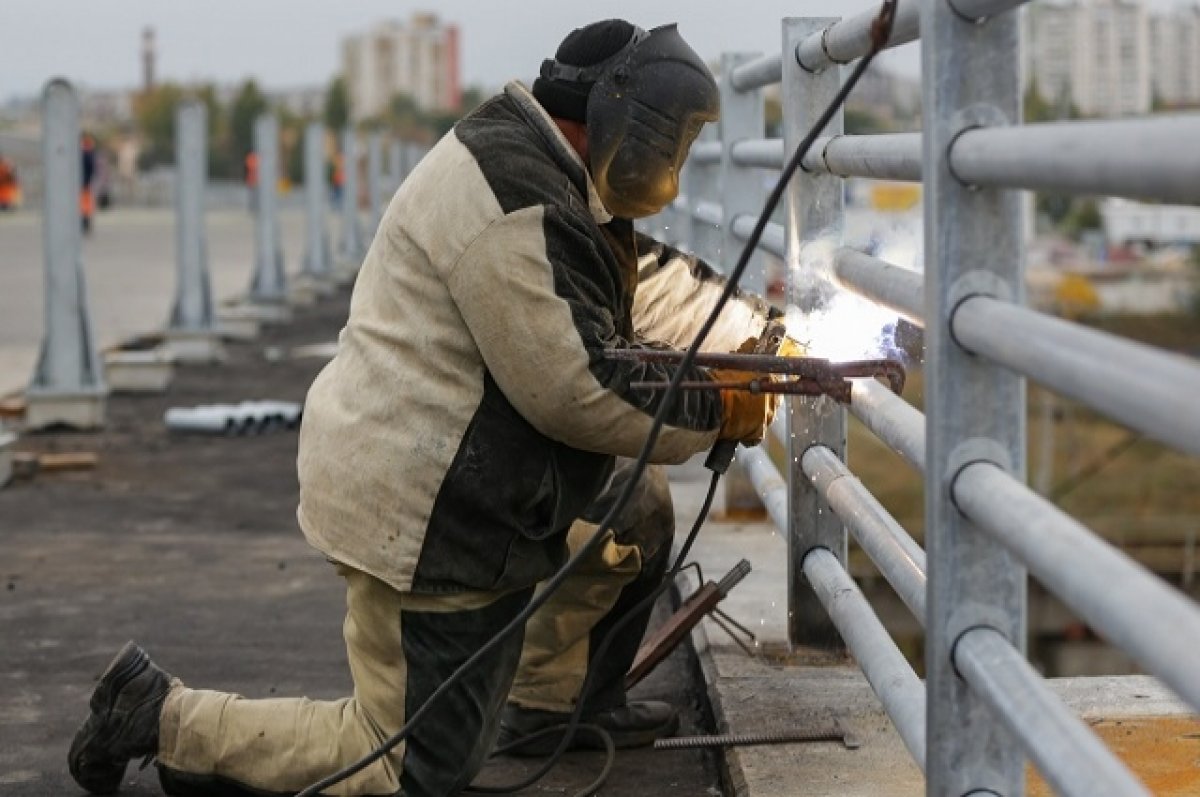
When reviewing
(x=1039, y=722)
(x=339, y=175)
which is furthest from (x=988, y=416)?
(x=339, y=175)

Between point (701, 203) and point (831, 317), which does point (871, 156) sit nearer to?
point (831, 317)

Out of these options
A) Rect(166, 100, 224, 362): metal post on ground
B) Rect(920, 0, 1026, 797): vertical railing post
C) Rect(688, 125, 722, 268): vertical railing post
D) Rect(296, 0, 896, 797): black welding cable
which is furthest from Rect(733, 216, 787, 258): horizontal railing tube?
Rect(166, 100, 224, 362): metal post on ground

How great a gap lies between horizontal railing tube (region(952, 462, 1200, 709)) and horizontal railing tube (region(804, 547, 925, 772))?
52 cm

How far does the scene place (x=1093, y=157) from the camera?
6.64 feet

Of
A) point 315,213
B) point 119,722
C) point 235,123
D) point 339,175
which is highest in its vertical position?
point 235,123

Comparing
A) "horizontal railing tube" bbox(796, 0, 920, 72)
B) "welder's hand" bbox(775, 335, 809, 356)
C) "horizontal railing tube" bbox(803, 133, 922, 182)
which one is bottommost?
"welder's hand" bbox(775, 335, 809, 356)

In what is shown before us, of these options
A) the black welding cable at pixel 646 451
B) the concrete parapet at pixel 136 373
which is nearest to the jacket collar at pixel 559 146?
the black welding cable at pixel 646 451

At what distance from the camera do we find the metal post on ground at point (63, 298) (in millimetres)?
10695

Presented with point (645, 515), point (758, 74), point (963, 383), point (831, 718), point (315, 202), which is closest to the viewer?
point (963, 383)

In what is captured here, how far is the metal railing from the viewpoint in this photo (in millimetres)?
1910

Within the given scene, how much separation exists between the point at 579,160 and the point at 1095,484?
61858 mm

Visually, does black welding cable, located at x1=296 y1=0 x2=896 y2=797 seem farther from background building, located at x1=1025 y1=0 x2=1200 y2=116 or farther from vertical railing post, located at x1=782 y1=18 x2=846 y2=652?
background building, located at x1=1025 y1=0 x2=1200 y2=116

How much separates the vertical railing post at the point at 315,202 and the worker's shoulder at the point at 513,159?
18407 millimetres

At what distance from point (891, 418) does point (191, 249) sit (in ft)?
38.8
